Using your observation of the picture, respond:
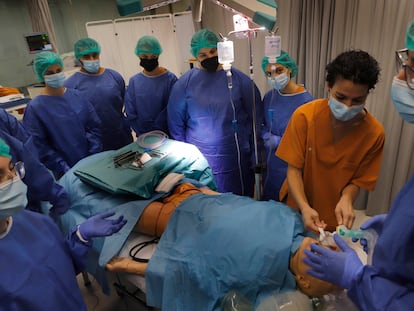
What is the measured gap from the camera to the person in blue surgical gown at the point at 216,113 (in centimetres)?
208

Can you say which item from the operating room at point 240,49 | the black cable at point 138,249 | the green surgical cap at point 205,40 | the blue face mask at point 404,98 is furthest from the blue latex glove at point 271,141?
the blue face mask at point 404,98

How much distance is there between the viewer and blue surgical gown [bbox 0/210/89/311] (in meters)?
0.86

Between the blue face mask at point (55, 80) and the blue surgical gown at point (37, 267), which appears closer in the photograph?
the blue surgical gown at point (37, 267)


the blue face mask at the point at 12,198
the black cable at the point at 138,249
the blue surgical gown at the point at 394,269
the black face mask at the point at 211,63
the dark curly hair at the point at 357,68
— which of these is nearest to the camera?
the blue surgical gown at the point at 394,269

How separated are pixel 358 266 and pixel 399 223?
0.20 metres

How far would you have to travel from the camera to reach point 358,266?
0.88m

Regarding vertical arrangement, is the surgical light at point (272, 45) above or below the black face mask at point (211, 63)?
above

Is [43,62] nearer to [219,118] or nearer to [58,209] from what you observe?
[58,209]

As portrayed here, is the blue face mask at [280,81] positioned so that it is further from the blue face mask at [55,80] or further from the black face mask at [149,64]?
the blue face mask at [55,80]

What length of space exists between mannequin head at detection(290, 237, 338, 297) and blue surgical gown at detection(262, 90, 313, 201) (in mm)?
857

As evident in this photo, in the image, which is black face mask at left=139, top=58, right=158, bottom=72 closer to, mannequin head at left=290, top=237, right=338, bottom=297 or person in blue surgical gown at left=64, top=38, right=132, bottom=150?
person in blue surgical gown at left=64, top=38, right=132, bottom=150

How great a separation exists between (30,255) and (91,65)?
6.26 feet

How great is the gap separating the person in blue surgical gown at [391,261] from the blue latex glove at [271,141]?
1086 mm

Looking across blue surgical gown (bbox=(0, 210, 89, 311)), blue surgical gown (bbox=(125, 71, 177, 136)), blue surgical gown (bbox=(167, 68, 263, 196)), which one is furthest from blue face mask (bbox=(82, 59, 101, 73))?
blue surgical gown (bbox=(0, 210, 89, 311))
